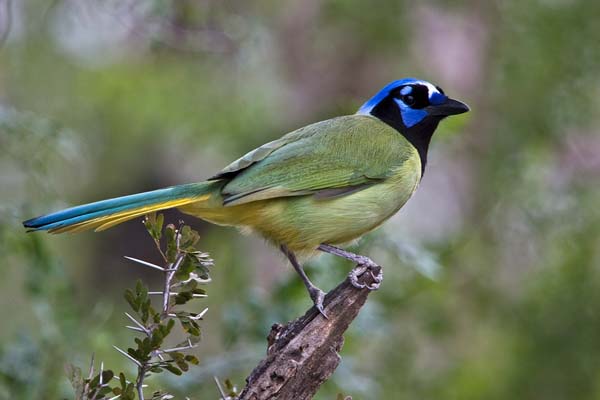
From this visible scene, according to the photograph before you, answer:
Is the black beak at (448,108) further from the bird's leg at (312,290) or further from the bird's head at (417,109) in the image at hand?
the bird's leg at (312,290)

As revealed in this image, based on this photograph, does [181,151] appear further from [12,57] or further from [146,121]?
[12,57]

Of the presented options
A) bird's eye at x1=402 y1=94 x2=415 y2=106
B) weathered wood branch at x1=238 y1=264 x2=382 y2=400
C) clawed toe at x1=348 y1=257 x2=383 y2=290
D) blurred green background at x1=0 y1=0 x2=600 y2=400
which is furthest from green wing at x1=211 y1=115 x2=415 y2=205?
weathered wood branch at x1=238 y1=264 x2=382 y2=400

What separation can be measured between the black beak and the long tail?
1315 mm

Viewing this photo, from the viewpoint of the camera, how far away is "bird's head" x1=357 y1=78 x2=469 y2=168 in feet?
16.4

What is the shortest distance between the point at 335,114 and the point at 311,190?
156 centimetres

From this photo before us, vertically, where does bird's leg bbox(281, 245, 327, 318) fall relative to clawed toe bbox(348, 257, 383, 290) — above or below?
above

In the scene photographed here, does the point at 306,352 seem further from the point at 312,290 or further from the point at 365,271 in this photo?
the point at 312,290

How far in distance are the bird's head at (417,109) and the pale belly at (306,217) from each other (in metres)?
0.67

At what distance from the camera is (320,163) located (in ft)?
14.9

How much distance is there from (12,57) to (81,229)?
342cm

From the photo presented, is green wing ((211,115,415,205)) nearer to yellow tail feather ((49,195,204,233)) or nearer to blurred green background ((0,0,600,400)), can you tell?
yellow tail feather ((49,195,204,233))

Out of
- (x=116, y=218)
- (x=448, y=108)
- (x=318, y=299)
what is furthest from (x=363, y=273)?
(x=448, y=108)

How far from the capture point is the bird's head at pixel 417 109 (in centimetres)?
498

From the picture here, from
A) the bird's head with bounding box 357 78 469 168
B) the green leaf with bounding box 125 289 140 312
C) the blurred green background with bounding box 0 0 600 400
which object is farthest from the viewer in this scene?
the blurred green background with bounding box 0 0 600 400
